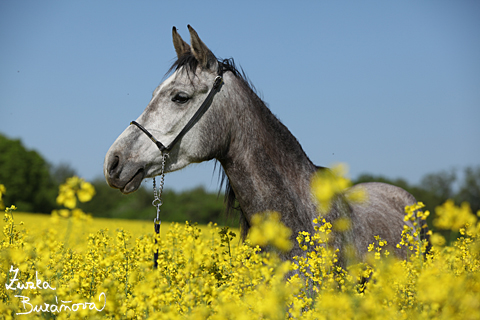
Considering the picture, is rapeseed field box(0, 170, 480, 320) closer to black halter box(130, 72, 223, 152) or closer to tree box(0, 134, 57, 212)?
black halter box(130, 72, 223, 152)

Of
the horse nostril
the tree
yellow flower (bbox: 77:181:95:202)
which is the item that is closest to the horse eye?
the horse nostril

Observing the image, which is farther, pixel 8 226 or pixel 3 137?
pixel 3 137

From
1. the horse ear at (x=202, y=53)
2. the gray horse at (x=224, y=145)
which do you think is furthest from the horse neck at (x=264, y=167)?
the horse ear at (x=202, y=53)

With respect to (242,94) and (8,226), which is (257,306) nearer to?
(242,94)

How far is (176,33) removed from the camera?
12.8ft

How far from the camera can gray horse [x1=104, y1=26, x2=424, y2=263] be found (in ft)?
11.1

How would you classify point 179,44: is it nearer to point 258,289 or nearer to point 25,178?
point 258,289

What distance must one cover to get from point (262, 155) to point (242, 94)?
650 millimetres

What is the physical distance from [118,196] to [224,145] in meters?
52.2

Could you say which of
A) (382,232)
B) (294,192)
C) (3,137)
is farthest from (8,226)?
(3,137)

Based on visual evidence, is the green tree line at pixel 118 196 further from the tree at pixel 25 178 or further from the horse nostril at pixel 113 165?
the horse nostril at pixel 113 165

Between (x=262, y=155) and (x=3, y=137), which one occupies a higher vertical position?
(x=3, y=137)

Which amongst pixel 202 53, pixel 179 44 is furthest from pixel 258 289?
pixel 179 44

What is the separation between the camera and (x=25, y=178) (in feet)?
174
